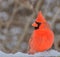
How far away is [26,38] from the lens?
1.59 metres

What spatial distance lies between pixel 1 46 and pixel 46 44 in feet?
2.24

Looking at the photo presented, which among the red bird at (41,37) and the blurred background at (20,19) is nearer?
the red bird at (41,37)

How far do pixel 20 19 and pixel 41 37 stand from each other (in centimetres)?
68

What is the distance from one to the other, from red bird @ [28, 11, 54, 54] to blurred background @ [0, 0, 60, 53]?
56cm

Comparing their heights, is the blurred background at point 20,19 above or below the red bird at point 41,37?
below

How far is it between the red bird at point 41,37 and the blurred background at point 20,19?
56 centimetres

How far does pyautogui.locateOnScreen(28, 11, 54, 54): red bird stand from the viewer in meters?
0.94

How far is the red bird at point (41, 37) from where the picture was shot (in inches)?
37.0

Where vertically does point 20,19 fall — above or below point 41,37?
below

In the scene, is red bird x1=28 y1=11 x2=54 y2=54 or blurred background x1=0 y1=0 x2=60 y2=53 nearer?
red bird x1=28 y1=11 x2=54 y2=54

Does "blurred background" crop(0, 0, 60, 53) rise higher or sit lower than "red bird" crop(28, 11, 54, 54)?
lower

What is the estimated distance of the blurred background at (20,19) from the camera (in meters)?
1.57

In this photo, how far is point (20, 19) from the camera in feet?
5.32

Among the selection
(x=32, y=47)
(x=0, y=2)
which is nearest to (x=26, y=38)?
(x=0, y=2)
